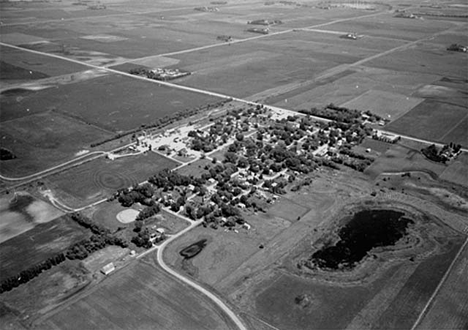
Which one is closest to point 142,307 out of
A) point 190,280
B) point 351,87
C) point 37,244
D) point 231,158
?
point 190,280

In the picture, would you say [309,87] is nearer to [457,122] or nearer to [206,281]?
[457,122]

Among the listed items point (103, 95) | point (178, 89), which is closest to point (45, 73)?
point (103, 95)

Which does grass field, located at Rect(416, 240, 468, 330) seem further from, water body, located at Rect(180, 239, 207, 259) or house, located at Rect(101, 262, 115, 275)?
house, located at Rect(101, 262, 115, 275)

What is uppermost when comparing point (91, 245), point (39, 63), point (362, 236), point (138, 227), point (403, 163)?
point (39, 63)

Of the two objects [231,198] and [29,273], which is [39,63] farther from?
[29,273]

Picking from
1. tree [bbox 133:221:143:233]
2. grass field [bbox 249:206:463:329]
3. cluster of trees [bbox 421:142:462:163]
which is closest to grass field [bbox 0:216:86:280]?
tree [bbox 133:221:143:233]

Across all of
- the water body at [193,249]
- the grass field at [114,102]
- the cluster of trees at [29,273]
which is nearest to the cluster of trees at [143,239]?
the water body at [193,249]
